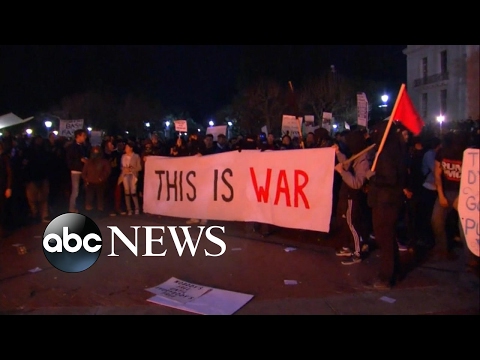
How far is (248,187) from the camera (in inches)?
298

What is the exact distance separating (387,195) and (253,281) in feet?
6.14

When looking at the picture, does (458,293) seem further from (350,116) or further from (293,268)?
(350,116)

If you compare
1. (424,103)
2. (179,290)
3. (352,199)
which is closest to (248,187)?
(352,199)

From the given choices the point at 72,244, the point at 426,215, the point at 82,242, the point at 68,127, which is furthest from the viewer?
the point at 68,127

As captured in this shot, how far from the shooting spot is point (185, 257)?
7.15m

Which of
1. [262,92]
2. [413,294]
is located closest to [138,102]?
[262,92]

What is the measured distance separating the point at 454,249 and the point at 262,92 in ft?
114

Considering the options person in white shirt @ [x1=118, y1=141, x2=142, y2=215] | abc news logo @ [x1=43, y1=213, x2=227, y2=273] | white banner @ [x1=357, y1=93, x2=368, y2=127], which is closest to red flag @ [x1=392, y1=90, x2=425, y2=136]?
abc news logo @ [x1=43, y1=213, x2=227, y2=273]

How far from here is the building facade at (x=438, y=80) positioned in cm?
4084

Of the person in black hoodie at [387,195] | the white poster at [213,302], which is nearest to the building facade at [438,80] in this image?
the person in black hoodie at [387,195]

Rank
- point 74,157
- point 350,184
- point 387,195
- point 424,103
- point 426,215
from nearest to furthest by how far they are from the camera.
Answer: point 387,195 → point 350,184 → point 426,215 → point 74,157 → point 424,103

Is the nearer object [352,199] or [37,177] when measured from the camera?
[352,199]

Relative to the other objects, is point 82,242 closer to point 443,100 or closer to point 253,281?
point 253,281

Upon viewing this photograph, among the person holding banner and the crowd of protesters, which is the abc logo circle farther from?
the person holding banner
